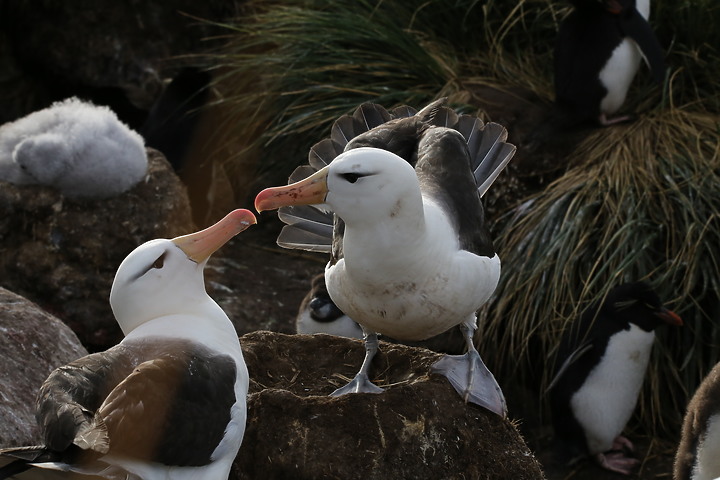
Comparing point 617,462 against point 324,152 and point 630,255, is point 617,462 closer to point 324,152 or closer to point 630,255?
point 630,255

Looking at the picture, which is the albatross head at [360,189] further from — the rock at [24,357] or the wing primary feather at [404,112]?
the rock at [24,357]

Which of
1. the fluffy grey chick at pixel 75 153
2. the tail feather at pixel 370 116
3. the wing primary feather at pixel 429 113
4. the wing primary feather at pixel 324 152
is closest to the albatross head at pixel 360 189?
the wing primary feather at pixel 324 152

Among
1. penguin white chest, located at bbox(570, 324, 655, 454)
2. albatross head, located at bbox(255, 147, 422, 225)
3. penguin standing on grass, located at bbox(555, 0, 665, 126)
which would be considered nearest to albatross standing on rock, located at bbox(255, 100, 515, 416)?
albatross head, located at bbox(255, 147, 422, 225)

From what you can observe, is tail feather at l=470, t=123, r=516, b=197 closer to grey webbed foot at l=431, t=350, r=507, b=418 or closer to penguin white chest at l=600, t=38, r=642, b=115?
grey webbed foot at l=431, t=350, r=507, b=418

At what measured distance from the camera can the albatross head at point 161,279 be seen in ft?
13.3

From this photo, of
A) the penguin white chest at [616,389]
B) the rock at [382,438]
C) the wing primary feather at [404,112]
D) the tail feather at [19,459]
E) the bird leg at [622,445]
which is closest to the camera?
the tail feather at [19,459]

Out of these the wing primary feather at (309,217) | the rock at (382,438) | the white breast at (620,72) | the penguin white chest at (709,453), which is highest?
the wing primary feather at (309,217)

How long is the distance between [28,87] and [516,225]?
186 inches

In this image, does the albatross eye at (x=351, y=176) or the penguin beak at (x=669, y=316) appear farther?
the penguin beak at (x=669, y=316)

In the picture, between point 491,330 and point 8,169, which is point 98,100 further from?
point 491,330

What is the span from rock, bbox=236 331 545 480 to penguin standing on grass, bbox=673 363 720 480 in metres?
0.99

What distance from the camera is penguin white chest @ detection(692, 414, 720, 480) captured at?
484 cm

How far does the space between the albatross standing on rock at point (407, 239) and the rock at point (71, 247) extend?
232 cm

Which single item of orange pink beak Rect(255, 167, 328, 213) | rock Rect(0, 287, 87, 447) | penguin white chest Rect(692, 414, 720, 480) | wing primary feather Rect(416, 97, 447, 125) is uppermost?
orange pink beak Rect(255, 167, 328, 213)
